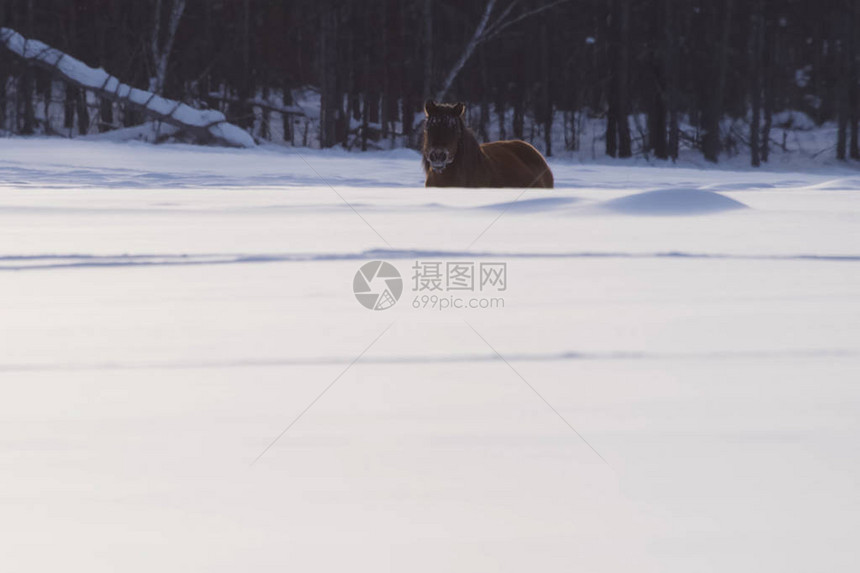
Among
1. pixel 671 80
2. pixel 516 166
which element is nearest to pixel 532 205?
pixel 516 166

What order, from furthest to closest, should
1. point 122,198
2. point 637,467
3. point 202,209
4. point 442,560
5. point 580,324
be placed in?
point 122,198 → point 202,209 → point 580,324 → point 637,467 → point 442,560

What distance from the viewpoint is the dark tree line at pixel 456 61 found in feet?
62.0

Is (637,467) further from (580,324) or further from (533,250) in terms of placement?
(533,250)

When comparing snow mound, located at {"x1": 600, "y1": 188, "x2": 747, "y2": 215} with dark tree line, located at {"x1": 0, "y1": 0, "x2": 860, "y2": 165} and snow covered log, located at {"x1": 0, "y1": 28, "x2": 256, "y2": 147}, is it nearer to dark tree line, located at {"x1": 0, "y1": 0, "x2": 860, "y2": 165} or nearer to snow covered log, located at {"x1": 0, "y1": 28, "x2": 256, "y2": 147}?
snow covered log, located at {"x1": 0, "y1": 28, "x2": 256, "y2": 147}

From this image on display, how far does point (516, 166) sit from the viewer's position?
738 cm

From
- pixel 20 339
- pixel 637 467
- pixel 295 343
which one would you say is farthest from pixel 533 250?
pixel 637 467

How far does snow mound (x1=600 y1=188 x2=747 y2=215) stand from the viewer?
4.34m

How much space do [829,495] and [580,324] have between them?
3.41 ft

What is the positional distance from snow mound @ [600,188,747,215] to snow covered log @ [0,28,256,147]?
9.26 meters

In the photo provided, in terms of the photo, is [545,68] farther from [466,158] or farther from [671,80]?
[466,158]

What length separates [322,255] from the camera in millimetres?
3191

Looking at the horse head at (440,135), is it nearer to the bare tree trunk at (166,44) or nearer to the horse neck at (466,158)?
the horse neck at (466,158)

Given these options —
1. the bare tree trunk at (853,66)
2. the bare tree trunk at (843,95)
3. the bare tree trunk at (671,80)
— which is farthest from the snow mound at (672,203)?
the bare tree trunk at (853,66)

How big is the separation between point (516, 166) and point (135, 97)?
372 inches
